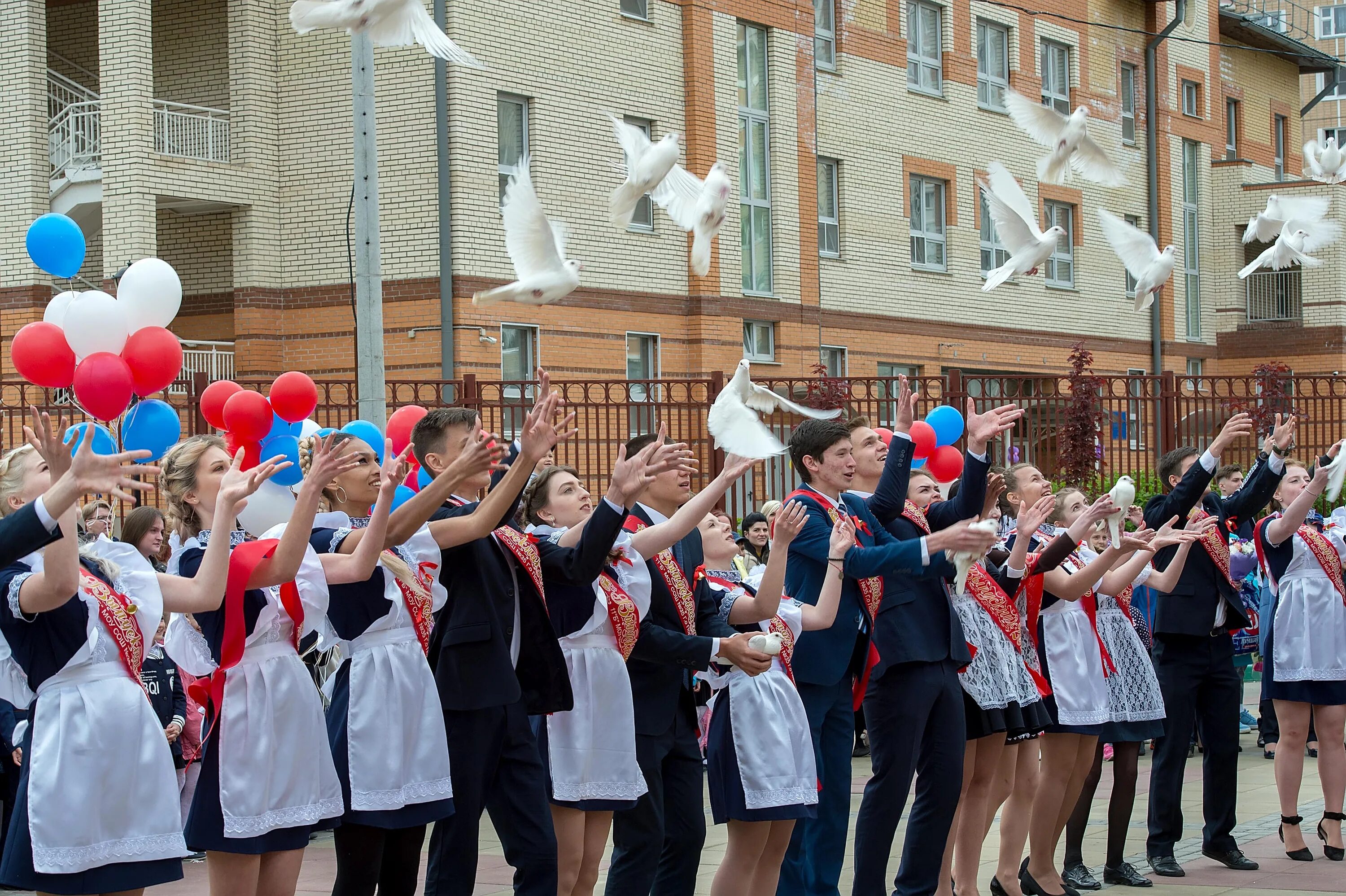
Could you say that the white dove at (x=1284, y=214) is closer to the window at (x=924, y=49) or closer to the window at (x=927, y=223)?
the window at (x=927, y=223)

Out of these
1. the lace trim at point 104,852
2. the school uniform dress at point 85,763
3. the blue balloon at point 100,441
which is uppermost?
the blue balloon at point 100,441

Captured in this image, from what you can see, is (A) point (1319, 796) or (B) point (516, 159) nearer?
(A) point (1319, 796)

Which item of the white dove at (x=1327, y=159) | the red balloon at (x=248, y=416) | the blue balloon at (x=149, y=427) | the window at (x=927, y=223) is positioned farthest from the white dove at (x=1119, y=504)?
the window at (x=927, y=223)

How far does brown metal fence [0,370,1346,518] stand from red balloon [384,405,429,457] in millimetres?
6232

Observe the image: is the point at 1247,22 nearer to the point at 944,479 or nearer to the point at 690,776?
the point at 944,479

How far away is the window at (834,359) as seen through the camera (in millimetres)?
23766

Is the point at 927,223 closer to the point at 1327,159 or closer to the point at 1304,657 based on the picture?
the point at 1327,159

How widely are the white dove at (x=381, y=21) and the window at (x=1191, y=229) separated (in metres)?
27.8

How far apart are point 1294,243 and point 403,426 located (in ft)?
15.6

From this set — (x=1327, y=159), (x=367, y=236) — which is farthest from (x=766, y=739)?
(x=1327, y=159)

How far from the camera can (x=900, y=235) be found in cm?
2533

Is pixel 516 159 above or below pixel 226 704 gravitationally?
above

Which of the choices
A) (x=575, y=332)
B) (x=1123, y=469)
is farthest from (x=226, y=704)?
(x=1123, y=469)

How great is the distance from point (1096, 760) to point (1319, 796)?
263 centimetres
